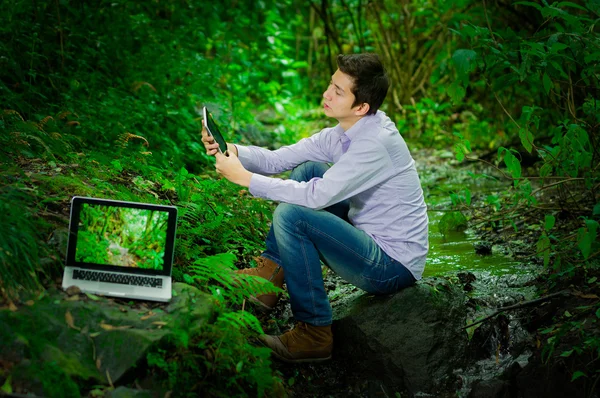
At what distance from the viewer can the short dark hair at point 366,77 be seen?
3.57 m

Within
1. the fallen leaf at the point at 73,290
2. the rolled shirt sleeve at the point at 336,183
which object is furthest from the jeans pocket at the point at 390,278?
the fallen leaf at the point at 73,290

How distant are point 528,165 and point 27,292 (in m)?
6.17

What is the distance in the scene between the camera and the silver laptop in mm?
3027

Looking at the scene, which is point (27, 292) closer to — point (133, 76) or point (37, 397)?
point (37, 397)

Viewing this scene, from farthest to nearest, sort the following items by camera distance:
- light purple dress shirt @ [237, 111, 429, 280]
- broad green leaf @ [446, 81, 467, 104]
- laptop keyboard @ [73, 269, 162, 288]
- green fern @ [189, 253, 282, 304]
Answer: broad green leaf @ [446, 81, 467, 104]
light purple dress shirt @ [237, 111, 429, 280]
green fern @ [189, 253, 282, 304]
laptop keyboard @ [73, 269, 162, 288]

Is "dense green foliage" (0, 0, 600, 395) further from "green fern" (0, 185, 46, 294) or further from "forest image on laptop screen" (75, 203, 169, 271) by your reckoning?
"forest image on laptop screen" (75, 203, 169, 271)

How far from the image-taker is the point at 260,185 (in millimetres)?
3461

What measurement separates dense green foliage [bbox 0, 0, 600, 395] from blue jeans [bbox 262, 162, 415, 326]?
242 millimetres

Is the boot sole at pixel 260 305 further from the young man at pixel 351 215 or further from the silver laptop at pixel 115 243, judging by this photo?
the silver laptop at pixel 115 243

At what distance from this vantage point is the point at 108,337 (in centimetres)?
283

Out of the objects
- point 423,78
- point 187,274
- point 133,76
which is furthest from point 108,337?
point 423,78

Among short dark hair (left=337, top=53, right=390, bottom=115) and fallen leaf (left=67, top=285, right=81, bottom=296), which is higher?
short dark hair (left=337, top=53, right=390, bottom=115)

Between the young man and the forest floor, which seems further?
the young man

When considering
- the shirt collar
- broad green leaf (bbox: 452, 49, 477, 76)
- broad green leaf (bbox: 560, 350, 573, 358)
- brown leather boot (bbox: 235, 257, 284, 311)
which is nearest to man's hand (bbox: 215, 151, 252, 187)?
brown leather boot (bbox: 235, 257, 284, 311)
